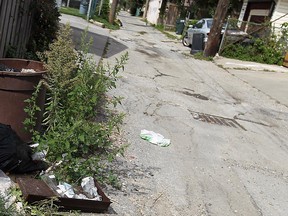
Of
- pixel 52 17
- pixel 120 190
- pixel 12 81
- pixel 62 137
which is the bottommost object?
pixel 120 190

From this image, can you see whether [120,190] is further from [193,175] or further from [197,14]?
[197,14]

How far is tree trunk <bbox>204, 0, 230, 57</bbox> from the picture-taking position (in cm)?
1563

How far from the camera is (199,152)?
5.44 m

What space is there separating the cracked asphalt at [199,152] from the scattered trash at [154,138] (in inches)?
3.7

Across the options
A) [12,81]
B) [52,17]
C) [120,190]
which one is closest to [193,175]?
[120,190]

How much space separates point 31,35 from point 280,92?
8.02m

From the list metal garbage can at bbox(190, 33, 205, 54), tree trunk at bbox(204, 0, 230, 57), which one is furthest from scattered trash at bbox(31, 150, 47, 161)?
metal garbage can at bbox(190, 33, 205, 54)

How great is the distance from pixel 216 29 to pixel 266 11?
7.35 m

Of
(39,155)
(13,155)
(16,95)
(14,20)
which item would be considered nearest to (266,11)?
(14,20)

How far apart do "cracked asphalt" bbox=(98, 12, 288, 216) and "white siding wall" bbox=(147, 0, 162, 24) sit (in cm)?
2920

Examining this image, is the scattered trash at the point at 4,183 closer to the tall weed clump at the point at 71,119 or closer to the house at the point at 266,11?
the tall weed clump at the point at 71,119

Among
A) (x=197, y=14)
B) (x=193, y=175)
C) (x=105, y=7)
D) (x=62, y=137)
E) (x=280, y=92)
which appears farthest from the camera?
(x=197, y=14)

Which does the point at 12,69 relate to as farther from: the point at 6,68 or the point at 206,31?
the point at 206,31

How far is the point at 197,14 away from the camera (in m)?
32.8
